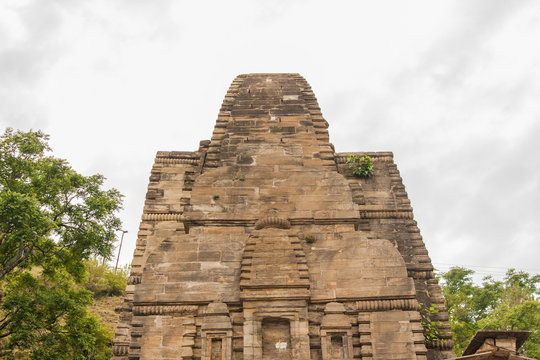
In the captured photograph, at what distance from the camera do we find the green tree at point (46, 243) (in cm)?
1136

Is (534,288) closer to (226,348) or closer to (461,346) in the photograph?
(461,346)

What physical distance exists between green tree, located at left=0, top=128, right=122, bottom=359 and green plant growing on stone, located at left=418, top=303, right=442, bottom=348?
8.35 m

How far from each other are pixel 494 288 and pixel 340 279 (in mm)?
21188

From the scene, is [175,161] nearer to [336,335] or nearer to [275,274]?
[275,274]

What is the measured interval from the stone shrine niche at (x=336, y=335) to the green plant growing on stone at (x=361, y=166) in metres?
4.89

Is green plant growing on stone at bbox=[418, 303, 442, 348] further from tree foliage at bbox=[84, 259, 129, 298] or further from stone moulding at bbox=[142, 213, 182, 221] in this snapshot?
tree foliage at bbox=[84, 259, 129, 298]

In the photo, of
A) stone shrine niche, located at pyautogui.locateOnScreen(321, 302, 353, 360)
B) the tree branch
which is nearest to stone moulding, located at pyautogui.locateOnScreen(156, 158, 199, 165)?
the tree branch

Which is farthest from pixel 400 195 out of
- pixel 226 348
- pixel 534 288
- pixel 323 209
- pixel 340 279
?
pixel 534 288

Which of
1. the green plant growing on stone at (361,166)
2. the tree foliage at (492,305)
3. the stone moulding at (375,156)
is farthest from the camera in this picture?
the tree foliage at (492,305)

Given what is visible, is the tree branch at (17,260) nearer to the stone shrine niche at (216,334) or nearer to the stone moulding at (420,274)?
the stone shrine niche at (216,334)

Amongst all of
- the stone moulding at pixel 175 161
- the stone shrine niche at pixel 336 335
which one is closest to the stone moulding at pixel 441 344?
the stone shrine niche at pixel 336 335

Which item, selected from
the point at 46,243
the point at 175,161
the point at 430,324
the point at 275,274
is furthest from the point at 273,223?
the point at 46,243

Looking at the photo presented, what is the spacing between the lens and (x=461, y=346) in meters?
18.3

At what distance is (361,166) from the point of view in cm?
1136
